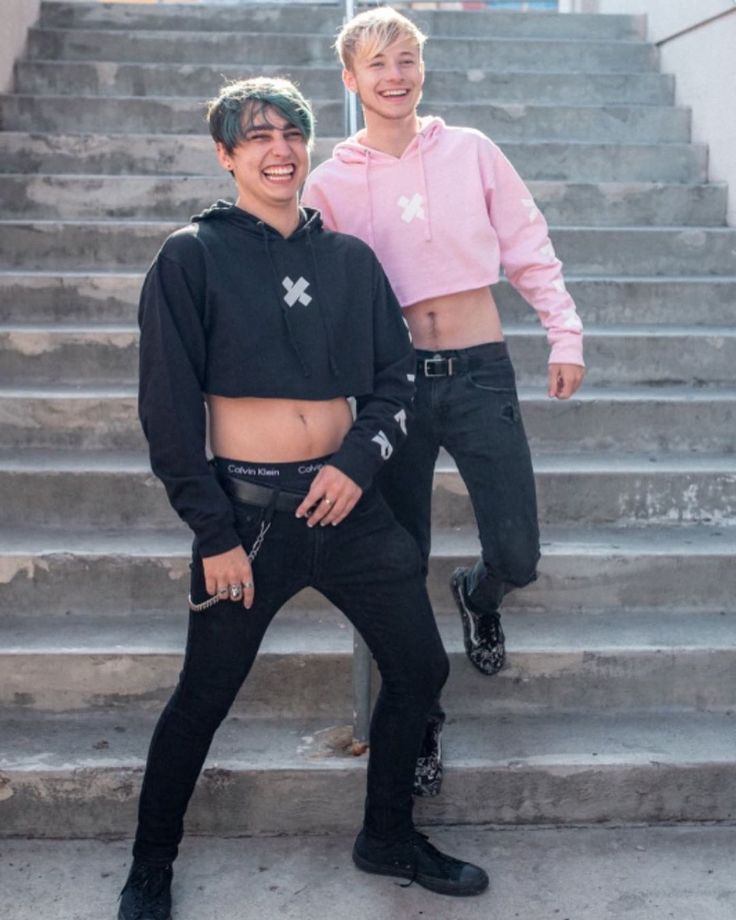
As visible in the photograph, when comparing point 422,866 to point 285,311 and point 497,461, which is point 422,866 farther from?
point 285,311

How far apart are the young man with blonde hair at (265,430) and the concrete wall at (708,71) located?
3.38 meters

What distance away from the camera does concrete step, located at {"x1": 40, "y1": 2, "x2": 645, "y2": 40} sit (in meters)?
6.53

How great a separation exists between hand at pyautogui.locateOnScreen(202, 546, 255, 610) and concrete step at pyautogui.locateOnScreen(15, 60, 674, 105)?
416 cm

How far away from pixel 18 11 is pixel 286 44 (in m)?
1.38

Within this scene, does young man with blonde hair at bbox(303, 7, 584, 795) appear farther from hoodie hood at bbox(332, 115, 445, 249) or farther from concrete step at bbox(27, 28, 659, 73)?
concrete step at bbox(27, 28, 659, 73)

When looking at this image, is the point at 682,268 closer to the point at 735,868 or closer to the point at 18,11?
the point at 735,868

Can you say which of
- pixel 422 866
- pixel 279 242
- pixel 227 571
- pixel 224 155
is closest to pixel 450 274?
pixel 279 242

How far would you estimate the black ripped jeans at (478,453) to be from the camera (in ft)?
9.85

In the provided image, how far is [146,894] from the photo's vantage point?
2.76 m

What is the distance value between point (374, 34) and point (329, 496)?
1.15 meters

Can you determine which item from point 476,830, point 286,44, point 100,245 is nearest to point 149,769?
point 476,830

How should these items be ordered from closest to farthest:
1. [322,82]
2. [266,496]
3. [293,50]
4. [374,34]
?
1. [266,496]
2. [374,34]
3. [322,82]
4. [293,50]

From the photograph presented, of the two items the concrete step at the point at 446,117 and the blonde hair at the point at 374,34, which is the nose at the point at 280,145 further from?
the concrete step at the point at 446,117

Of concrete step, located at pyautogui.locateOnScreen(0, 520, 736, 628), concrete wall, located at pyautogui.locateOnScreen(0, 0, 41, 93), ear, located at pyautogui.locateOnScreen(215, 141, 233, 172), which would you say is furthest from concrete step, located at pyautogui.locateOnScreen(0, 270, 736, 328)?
ear, located at pyautogui.locateOnScreen(215, 141, 233, 172)
